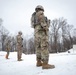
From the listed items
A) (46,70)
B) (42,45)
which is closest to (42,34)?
(42,45)

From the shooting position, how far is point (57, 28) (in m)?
58.6

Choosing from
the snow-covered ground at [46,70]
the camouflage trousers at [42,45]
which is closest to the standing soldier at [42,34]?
the camouflage trousers at [42,45]

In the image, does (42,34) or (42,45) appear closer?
(42,45)

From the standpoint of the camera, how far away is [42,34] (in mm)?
7332

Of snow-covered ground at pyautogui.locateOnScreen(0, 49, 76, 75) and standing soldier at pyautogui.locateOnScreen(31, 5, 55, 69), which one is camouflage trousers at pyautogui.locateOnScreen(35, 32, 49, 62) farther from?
snow-covered ground at pyautogui.locateOnScreen(0, 49, 76, 75)

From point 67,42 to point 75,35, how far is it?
971cm

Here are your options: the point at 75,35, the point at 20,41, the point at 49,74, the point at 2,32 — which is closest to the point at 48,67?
the point at 49,74

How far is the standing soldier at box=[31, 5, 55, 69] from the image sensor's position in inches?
272

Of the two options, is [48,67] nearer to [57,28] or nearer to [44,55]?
[44,55]

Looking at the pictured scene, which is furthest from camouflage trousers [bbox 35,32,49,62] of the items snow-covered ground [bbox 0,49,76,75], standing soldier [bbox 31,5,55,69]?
snow-covered ground [bbox 0,49,76,75]

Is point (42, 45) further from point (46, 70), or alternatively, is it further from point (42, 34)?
point (46, 70)

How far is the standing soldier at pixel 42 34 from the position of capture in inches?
272

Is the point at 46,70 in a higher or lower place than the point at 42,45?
lower

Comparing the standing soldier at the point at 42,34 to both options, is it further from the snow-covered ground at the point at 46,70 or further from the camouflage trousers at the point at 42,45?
the snow-covered ground at the point at 46,70
